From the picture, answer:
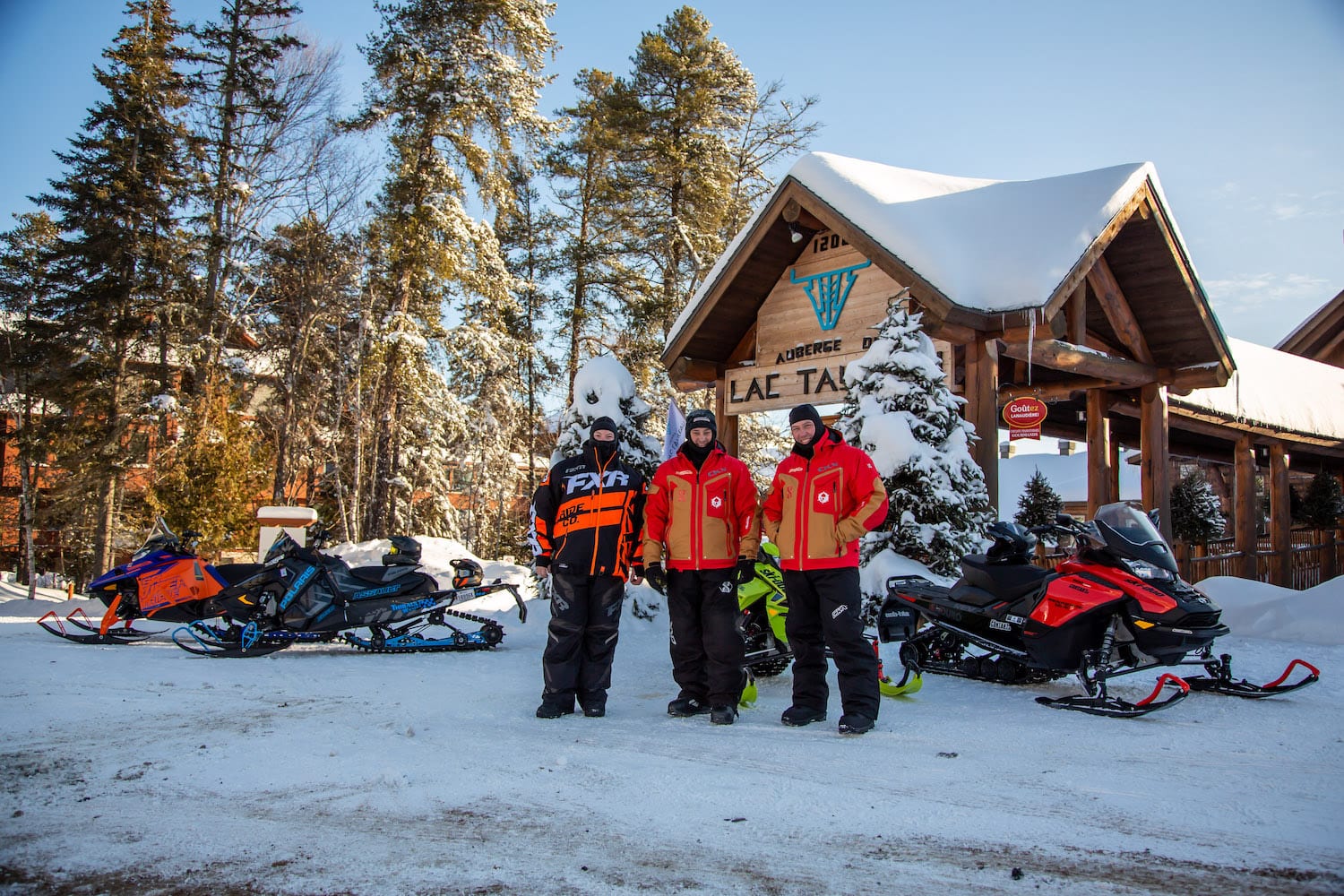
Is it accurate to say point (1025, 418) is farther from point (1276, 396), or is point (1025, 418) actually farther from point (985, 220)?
point (1276, 396)

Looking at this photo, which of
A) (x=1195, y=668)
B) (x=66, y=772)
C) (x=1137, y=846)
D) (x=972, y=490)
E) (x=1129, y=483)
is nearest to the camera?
(x=1137, y=846)

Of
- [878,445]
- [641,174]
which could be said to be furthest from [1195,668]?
[641,174]

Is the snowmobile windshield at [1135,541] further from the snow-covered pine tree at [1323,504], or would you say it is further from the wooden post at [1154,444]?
the snow-covered pine tree at [1323,504]

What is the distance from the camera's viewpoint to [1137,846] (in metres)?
2.55

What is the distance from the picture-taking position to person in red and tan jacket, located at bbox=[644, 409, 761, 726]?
15.2 feet

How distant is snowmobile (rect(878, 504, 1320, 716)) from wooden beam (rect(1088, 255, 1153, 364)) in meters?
5.90

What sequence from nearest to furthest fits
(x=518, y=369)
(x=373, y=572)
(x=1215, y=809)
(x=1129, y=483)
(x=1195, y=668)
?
(x=1215, y=809)
(x=1195, y=668)
(x=373, y=572)
(x=518, y=369)
(x=1129, y=483)

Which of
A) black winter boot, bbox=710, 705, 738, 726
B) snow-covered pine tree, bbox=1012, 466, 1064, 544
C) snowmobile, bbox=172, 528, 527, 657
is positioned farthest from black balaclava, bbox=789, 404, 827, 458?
snow-covered pine tree, bbox=1012, 466, 1064, 544

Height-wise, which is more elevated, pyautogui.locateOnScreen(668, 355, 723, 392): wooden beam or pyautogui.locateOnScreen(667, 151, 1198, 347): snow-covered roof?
pyautogui.locateOnScreen(667, 151, 1198, 347): snow-covered roof

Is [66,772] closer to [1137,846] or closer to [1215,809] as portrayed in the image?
[1137,846]

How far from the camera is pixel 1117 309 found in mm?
10461

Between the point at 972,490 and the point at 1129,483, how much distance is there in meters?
24.0

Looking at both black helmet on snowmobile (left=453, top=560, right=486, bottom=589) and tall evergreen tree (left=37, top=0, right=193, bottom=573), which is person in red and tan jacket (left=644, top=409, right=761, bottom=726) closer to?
black helmet on snowmobile (left=453, top=560, right=486, bottom=589)

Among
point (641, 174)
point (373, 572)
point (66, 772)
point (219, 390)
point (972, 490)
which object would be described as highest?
point (641, 174)
